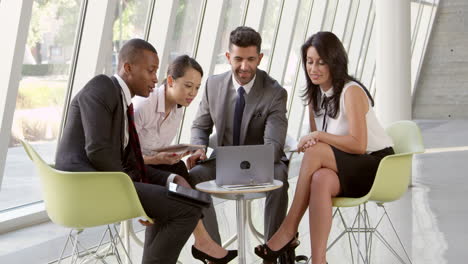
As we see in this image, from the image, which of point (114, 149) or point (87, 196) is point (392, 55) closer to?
point (114, 149)

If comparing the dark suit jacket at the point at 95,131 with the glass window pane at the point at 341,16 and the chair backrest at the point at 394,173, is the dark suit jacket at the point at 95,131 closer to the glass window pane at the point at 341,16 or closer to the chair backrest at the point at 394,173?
the chair backrest at the point at 394,173

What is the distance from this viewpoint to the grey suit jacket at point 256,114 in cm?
406

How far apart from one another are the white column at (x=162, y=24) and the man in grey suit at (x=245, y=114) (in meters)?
2.68

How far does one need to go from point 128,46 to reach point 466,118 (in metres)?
17.8

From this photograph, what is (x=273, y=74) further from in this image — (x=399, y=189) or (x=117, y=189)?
(x=117, y=189)

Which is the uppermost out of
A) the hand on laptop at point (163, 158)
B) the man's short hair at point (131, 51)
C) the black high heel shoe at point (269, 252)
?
the man's short hair at point (131, 51)

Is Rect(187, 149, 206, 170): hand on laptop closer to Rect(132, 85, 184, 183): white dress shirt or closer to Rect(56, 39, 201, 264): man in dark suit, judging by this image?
Rect(132, 85, 184, 183): white dress shirt

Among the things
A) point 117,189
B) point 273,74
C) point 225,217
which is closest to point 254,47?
point 117,189

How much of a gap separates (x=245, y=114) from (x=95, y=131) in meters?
1.35

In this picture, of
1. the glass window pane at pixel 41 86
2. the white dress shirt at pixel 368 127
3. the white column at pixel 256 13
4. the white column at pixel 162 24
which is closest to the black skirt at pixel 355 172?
the white dress shirt at pixel 368 127

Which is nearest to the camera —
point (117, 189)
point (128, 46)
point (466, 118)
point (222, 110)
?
point (117, 189)

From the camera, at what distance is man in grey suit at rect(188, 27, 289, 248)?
3959 mm

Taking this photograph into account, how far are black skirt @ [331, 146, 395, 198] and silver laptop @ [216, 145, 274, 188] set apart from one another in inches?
25.0

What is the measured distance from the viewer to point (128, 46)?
325 centimetres
